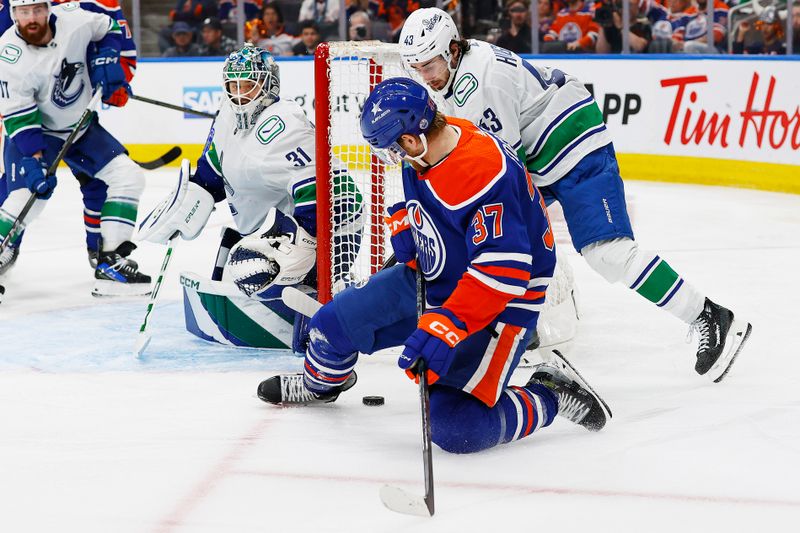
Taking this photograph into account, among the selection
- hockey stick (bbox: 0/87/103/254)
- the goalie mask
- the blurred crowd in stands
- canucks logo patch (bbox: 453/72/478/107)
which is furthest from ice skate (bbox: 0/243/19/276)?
the blurred crowd in stands

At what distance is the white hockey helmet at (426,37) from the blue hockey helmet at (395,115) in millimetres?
601

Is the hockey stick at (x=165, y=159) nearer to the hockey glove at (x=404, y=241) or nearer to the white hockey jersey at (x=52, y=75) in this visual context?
the white hockey jersey at (x=52, y=75)

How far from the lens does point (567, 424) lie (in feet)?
8.61

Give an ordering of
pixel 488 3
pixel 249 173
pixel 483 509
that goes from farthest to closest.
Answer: pixel 488 3 → pixel 249 173 → pixel 483 509

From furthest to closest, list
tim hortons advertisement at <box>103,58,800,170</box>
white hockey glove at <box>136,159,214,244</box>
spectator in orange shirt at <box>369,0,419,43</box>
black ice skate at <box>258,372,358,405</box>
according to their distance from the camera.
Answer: spectator in orange shirt at <box>369,0,419,43</box> → tim hortons advertisement at <box>103,58,800,170</box> → white hockey glove at <box>136,159,214,244</box> → black ice skate at <box>258,372,358,405</box>

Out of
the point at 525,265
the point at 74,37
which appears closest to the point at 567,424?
the point at 525,265

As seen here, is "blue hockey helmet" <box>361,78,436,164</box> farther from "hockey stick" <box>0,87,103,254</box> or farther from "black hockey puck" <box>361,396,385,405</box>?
"hockey stick" <box>0,87,103,254</box>

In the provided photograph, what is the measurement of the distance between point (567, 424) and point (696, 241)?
2641 mm

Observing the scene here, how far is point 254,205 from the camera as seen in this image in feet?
11.0

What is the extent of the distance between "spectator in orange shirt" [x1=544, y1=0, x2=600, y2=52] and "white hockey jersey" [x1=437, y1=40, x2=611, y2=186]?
413cm

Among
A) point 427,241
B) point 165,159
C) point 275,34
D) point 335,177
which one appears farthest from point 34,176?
point 275,34

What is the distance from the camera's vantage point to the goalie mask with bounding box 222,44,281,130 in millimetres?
3203

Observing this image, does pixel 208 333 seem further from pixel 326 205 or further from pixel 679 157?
pixel 679 157

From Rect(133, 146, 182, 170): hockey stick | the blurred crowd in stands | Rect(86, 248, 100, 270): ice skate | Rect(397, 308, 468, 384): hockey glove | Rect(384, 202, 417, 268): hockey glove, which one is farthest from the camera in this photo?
the blurred crowd in stands
